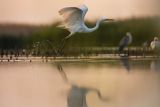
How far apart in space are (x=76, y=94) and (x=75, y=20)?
0.34 m

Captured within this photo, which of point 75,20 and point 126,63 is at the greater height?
point 75,20

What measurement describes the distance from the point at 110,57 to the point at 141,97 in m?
0.24

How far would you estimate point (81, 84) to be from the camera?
52.7 inches

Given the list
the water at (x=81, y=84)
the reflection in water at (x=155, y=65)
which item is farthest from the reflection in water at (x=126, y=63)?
the reflection in water at (x=155, y=65)

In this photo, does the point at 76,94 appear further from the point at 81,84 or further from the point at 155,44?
the point at 155,44

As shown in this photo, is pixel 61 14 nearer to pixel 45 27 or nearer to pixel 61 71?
pixel 45 27

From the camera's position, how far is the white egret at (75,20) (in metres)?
1.32

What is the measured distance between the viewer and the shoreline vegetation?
4.31 ft

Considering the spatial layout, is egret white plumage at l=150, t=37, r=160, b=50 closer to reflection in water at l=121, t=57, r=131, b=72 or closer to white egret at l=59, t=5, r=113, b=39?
reflection in water at l=121, t=57, r=131, b=72

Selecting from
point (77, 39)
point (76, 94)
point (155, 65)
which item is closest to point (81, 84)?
point (76, 94)

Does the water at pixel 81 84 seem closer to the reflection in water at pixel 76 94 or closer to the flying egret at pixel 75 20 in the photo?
the reflection in water at pixel 76 94

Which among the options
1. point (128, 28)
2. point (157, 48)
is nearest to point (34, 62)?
point (128, 28)

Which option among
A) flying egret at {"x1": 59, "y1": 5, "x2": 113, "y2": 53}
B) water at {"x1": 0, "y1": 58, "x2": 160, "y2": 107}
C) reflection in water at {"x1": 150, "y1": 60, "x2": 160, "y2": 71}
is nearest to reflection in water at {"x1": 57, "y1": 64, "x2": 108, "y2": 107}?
water at {"x1": 0, "y1": 58, "x2": 160, "y2": 107}

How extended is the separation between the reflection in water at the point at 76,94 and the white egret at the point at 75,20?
0.59 ft
